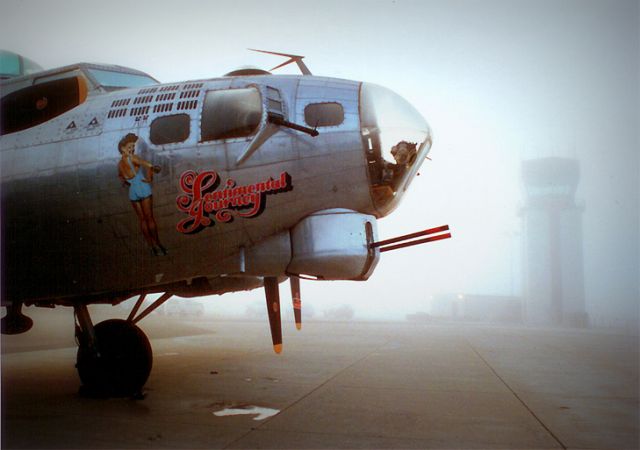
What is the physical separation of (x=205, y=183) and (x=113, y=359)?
339 centimetres

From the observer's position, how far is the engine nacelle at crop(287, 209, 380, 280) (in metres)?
6.40

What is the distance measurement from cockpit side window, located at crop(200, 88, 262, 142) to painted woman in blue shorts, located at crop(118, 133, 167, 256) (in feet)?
2.77

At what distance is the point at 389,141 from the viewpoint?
21.3 feet

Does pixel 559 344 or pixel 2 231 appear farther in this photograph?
pixel 559 344

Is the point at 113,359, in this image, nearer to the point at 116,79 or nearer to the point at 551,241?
the point at 116,79

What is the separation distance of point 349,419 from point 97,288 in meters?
3.89

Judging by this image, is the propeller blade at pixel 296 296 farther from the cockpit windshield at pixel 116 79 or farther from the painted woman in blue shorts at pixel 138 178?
the cockpit windshield at pixel 116 79

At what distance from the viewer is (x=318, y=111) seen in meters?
6.49

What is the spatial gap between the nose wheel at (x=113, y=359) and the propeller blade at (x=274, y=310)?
1.96 meters

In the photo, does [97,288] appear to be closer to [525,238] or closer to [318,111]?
[318,111]

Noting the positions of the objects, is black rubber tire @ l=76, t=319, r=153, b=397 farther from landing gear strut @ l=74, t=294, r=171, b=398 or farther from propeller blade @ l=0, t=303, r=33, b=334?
propeller blade @ l=0, t=303, r=33, b=334

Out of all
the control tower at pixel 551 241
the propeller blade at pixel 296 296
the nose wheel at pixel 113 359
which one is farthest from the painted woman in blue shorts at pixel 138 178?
the control tower at pixel 551 241

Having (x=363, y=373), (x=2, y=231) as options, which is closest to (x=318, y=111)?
(x=2, y=231)

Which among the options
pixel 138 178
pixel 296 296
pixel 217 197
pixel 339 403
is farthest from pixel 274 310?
pixel 138 178
